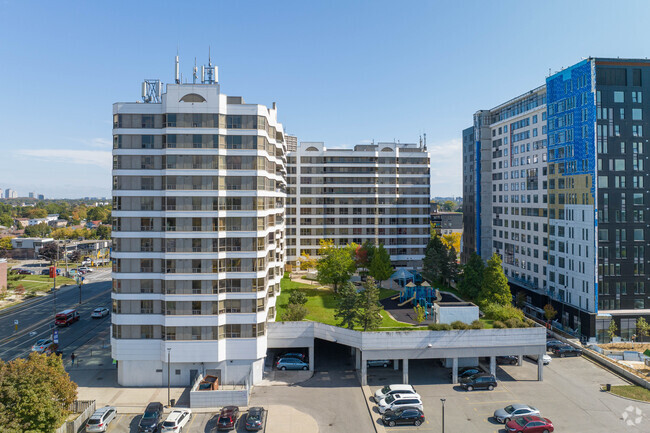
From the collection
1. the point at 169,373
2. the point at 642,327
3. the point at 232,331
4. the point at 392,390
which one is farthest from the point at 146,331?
the point at 642,327

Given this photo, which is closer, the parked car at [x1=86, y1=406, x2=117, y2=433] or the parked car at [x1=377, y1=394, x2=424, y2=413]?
the parked car at [x1=86, y1=406, x2=117, y2=433]

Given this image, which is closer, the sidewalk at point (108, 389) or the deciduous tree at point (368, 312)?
the sidewalk at point (108, 389)

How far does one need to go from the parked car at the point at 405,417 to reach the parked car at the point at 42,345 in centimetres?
4865

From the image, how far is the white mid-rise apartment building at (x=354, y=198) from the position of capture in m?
99.0

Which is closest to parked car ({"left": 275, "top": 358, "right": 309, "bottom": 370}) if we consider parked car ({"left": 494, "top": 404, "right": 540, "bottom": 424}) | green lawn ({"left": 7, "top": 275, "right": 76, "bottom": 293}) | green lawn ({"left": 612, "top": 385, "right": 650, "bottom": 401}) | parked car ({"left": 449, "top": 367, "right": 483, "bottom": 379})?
parked car ({"left": 449, "top": 367, "right": 483, "bottom": 379})

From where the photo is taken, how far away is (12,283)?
340 ft

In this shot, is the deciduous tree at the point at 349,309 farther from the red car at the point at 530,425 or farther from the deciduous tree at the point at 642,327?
the deciduous tree at the point at 642,327

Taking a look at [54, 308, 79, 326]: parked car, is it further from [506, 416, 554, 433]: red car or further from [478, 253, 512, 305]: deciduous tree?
[506, 416, 554, 433]: red car

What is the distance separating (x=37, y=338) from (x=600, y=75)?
314 feet

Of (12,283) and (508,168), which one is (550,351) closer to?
(508,168)

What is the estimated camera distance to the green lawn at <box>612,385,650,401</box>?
4381 centimetres

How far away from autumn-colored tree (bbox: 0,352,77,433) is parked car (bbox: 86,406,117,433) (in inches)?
84.5

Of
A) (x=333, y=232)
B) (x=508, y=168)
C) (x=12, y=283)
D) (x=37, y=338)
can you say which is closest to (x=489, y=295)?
(x=508, y=168)

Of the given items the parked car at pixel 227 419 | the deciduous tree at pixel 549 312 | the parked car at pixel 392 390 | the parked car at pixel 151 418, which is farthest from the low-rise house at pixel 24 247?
the deciduous tree at pixel 549 312
